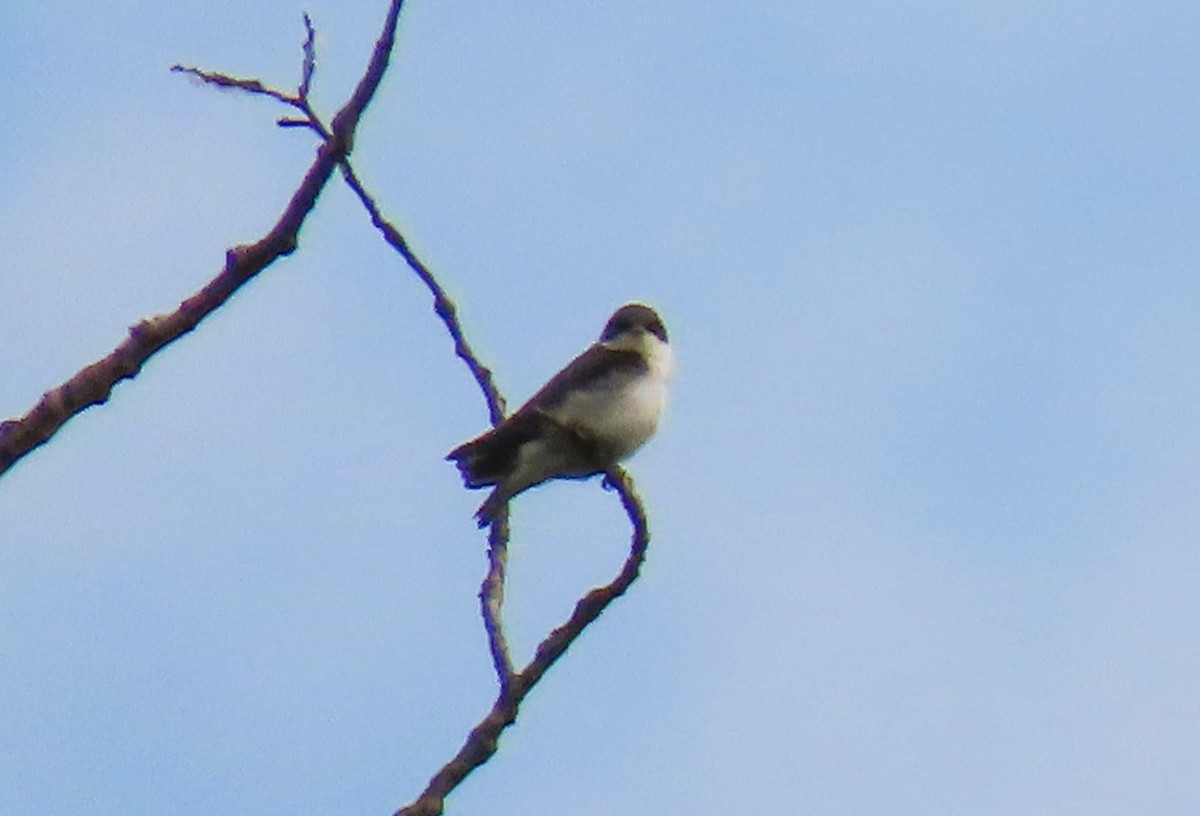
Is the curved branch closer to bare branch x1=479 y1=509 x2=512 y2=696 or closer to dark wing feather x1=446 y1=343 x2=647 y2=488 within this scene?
bare branch x1=479 y1=509 x2=512 y2=696

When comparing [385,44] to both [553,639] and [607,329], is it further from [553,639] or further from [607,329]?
[607,329]

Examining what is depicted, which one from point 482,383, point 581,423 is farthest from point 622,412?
point 482,383

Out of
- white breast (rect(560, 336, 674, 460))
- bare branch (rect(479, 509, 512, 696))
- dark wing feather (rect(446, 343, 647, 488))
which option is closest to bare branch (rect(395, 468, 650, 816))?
bare branch (rect(479, 509, 512, 696))

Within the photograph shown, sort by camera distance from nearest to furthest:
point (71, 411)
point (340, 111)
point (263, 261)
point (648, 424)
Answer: point (71, 411) < point (263, 261) < point (340, 111) < point (648, 424)

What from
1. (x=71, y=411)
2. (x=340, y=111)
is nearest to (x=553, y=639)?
(x=340, y=111)

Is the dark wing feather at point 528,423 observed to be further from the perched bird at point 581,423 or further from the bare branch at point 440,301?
the bare branch at point 440,301

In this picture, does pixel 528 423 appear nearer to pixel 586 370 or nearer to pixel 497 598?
pixel 586 370
